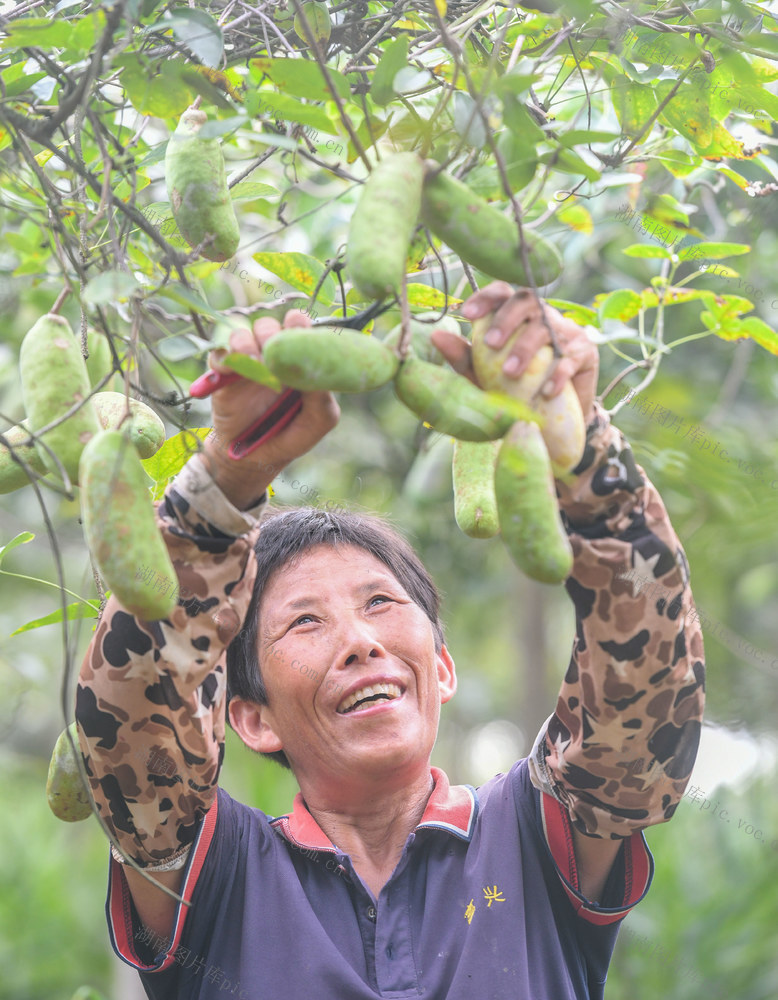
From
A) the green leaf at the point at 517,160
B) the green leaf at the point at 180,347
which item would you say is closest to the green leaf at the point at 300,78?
the green leaf at the point at 517,160

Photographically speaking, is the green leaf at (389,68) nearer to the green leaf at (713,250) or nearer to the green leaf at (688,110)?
the green leaf at (688,110)

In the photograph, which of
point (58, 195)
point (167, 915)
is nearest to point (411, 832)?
point (167, 915)

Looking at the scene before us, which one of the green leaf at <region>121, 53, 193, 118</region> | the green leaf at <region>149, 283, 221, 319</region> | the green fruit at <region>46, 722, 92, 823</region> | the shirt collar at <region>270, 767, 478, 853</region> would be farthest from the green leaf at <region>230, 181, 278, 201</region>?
the shirt collar at <region>270, 767, 478, 853</region>

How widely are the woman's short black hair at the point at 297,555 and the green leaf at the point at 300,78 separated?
65 centimetres

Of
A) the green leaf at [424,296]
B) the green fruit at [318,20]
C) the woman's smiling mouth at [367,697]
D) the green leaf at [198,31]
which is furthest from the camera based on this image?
the woman's smiling mouth at [367,697]

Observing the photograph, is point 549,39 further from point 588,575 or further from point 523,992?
point 523,992

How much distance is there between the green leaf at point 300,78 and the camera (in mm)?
883

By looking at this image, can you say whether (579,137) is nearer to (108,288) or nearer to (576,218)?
(108,288)

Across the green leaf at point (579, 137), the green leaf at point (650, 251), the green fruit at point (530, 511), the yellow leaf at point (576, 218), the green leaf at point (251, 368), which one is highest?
the green leaf at point (579, 137)

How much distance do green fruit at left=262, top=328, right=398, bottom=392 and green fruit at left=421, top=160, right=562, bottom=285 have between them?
11 cm

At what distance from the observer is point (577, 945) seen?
126 centimetres

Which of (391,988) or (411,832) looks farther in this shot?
(411,832)

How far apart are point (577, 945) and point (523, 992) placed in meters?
0.13

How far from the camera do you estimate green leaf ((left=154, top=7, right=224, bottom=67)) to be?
3.05 feet
